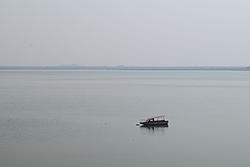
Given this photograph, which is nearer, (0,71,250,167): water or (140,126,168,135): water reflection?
(0,71,250,167): water

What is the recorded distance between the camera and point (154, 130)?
25031mm

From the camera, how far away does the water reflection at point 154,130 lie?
24.1 metres

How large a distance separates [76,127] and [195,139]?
23.2ft

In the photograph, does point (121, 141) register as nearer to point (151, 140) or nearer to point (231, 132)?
point (151, 140)

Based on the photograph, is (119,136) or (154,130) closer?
(119,136)

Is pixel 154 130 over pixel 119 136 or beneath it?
over

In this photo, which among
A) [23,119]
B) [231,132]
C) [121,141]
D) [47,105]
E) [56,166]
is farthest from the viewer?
[47,105]

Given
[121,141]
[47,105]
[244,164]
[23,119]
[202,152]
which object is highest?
[47,105]

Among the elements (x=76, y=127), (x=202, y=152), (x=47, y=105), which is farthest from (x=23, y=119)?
(x=202, y=152)

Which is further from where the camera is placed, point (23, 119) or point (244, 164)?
point (23, 119)

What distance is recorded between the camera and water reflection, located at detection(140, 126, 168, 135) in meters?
24.1

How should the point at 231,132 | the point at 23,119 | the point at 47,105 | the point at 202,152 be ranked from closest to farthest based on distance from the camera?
the point at 202,152 < the point at 231,132 < the point at 23,119 < the point at 47,105

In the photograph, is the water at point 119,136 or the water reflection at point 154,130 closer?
the water at point 119,136

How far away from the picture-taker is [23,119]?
27531 millimetres
